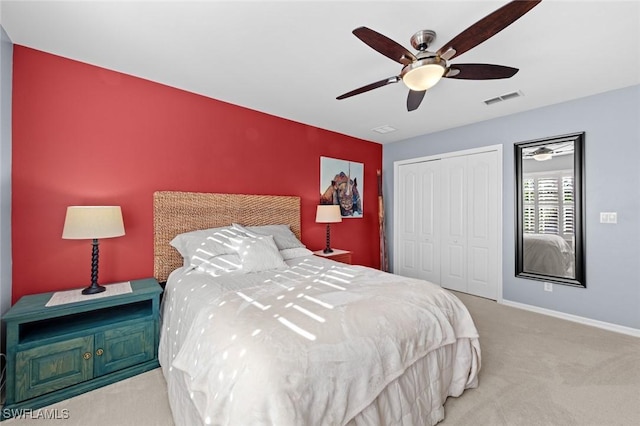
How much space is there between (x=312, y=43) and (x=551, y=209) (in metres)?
3.48

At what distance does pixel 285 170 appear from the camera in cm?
389

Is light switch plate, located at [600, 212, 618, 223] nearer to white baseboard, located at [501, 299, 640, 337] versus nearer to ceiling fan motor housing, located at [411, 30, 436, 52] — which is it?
white baseboard, located at [501, 299, 640, 337]

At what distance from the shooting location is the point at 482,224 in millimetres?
4051

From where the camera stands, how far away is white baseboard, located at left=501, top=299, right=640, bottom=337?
2.91 metres

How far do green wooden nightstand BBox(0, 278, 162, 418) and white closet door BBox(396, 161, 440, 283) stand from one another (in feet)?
13.2

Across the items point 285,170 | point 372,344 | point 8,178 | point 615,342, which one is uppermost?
point 285,170

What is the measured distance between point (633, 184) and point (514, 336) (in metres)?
2.07

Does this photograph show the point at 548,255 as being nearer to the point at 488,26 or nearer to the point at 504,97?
the point at 504,97

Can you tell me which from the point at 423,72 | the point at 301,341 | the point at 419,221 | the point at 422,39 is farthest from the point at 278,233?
the point at 419,221

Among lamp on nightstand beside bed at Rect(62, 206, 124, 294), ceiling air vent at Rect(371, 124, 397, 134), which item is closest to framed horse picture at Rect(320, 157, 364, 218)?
ceiling air vent at Rect(371, 124, 397, 134)

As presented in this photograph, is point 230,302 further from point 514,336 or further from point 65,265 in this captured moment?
point 514,336

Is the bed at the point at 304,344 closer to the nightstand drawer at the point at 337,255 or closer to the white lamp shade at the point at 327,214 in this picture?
the nightstand drawer at the point at 337,255

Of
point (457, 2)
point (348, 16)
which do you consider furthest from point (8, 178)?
point (457, 2)

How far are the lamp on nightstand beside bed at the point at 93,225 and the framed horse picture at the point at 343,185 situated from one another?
2740 mm
